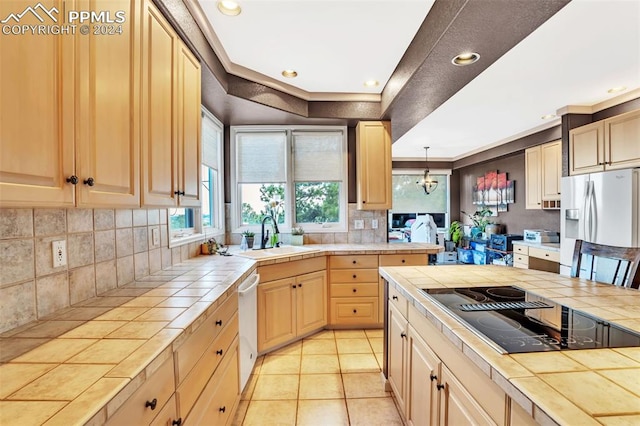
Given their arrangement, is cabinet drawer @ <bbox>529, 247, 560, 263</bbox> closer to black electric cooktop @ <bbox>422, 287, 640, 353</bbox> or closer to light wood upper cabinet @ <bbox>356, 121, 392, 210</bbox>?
light wood upper cabinet @ <bbox>356, 121, 392, 210</bbox>

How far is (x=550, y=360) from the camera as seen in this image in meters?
0.78

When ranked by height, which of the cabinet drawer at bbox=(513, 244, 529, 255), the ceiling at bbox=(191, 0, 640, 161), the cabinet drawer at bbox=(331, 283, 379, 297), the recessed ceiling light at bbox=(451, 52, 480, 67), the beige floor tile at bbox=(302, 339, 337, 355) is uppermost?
the ceiling at bbox=(191, 0, 640, 161)

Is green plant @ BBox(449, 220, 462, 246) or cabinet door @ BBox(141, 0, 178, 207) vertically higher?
cabinet door @ BBox(141, 0, 178, 207)

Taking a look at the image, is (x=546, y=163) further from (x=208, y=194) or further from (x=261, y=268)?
(x=208, y=194)

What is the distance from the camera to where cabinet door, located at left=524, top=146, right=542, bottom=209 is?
4488mm

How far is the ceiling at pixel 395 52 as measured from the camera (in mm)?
1854

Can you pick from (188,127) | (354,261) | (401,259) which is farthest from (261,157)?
(401,259)

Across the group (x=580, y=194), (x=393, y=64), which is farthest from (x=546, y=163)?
(x=393, y=64)

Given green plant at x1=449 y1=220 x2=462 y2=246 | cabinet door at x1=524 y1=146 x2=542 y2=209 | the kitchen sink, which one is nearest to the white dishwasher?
the kitchen sink

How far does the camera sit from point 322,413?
189 cm

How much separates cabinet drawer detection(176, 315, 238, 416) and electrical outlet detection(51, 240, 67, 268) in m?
0.69

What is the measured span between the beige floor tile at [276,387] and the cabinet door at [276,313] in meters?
0.32

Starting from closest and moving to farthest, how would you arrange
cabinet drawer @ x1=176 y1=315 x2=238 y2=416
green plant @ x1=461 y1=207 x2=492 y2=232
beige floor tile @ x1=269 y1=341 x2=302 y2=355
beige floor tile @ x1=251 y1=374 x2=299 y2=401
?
cabinet drawer @ x1=176 y1=315 x2=238 y2=416 < beige floor tile @ x1=251 y1=374 x2=299 y2=401 < beige floor tile @ x1=269 y1=341 x2=302 y2=355 < green plant @ x1=461 y1=207 x2=492 y2=232

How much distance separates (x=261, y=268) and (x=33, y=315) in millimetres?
1511
